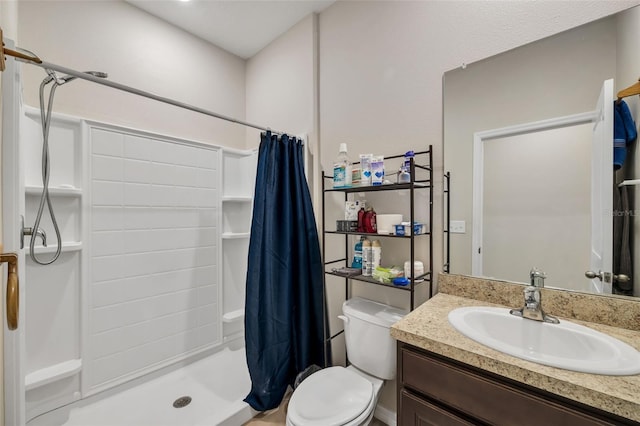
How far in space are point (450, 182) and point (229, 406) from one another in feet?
5.90

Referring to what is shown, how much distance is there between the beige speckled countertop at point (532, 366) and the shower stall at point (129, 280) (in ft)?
4.12

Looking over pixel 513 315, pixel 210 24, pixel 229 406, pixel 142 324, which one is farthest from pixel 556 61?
pixel 142 324

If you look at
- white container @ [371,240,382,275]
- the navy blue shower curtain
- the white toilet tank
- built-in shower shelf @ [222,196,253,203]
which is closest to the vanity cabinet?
the white toilet tank

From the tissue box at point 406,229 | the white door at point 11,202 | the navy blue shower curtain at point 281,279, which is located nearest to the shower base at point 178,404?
the navy blue shower curtain at point 281,279

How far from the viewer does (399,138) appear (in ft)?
5.14

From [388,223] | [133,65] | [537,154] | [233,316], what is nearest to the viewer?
[537,154]

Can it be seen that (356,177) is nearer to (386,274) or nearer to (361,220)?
(361,220)

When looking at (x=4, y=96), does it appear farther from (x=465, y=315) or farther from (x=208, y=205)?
(x=465, y=315)

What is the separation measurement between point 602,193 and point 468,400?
912mm

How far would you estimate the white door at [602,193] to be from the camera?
1.01 m

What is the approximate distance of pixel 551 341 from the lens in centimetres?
99

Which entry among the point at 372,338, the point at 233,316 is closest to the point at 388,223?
the point at 372,338

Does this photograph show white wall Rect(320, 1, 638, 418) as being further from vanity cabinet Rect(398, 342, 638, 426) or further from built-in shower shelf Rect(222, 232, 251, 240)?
built-in shower shelf Rect(222, 232, 251, 240)

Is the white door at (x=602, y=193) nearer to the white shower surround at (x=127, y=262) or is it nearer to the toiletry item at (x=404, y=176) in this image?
the toiletry item at (x=404, y=176)
